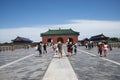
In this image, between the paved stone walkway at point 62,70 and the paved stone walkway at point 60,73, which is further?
the paved stone walkway at point 62,70

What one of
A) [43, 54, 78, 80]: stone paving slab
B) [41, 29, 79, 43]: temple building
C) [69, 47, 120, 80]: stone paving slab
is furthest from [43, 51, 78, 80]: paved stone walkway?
[41, 29, 79, 43]: temple building

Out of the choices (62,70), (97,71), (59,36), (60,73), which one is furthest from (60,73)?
(59,36)

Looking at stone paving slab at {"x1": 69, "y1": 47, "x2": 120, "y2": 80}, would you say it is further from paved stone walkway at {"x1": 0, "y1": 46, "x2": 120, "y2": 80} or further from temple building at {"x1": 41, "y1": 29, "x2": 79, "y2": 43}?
temple building at {"x1": 41, "y1": 29, "x2": 79, "y2": 43}

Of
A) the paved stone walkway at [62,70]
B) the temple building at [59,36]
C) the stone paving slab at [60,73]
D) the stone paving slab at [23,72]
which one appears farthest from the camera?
the temple building at [59,36]

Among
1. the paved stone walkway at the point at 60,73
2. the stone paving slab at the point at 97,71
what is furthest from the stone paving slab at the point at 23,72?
the stone paving slab at the point at 97,71

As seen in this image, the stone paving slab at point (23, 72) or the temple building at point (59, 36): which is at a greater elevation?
the temple building at point (59, 36)

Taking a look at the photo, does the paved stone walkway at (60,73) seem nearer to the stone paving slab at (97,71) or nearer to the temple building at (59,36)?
the stone paving slab at (97,71)

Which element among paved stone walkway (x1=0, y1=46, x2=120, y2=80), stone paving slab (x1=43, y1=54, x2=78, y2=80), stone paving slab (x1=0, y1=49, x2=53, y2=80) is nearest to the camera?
stone paving slab (x1=43, y1=54, x2=78, y2=80)

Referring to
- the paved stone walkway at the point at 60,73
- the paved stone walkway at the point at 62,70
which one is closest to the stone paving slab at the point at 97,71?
the paved stone walkway at the point at 62,70

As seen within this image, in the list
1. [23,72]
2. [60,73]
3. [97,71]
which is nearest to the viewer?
[60,73]

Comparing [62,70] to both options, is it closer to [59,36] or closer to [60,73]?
[60,73]

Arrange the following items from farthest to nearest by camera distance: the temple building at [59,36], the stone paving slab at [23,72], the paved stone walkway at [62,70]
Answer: the temple building at [59,36] < the stone paving slab at [23,72] < the paved stone walkway at [62,70]

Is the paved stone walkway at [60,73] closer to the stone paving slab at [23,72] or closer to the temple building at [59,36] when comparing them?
the stone paving slab at [23,72]

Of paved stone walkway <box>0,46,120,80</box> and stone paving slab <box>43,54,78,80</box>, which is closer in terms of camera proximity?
stone paving slab <box>43,54,78,80</box>
